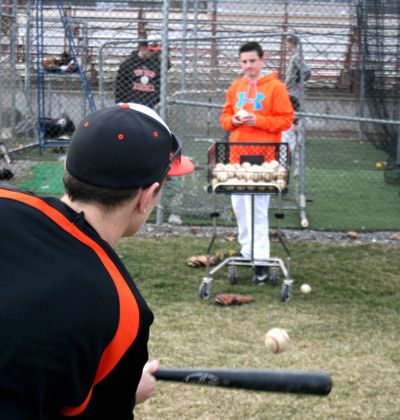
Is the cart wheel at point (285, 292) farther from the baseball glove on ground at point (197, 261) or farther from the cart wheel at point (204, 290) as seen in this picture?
the baseball glove on ground at point (197, 261)

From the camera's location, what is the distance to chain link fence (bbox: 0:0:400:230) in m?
9.67

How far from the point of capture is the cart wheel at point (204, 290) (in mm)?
6500

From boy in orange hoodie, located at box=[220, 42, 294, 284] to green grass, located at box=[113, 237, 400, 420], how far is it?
400 mm

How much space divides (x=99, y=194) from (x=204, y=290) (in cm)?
461

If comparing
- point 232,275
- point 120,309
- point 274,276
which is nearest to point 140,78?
point 232,275

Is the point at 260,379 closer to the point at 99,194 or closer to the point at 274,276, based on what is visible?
the point at 99,194

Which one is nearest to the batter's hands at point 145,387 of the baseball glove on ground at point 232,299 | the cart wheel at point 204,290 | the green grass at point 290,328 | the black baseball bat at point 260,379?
the black baseball bat at point 260,379

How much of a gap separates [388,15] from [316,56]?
587 centimetres

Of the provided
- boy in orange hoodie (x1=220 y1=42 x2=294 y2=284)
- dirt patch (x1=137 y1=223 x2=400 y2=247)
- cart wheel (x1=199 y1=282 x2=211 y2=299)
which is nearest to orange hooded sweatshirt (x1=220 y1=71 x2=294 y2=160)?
boy in orange hoodie (x1=220 y1=42 x2=294 y2=284)

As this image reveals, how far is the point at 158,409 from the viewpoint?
4457 mm

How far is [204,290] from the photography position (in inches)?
257

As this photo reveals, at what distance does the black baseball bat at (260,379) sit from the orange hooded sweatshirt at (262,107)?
431 cm

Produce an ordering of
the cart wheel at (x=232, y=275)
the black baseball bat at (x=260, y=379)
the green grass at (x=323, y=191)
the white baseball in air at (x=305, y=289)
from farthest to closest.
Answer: the green grass at (x=323, y=191), the cart wheel at (x=232, y=275), the white baseball in air at (x=305, y=289), the black baseball bat at (x=260, y=379)

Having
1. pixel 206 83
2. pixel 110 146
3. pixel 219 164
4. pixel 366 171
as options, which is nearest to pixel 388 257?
pixel 219 164
